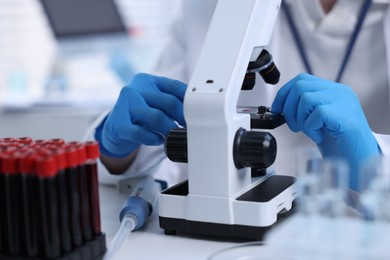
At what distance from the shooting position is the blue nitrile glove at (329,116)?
936 mm

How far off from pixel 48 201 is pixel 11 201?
0.18 feet

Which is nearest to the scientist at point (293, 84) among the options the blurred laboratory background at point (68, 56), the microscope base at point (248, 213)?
the microscope base at point (248, 213)

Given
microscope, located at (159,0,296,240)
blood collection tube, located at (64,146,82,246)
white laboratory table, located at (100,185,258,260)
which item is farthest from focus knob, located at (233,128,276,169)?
blood collection tube, located at (64,146,82,246)

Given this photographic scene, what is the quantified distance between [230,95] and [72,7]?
164 centimetres

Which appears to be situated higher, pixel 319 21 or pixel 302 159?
pixel 319 21

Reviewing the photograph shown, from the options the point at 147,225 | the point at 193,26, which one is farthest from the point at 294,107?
the point at 193,26

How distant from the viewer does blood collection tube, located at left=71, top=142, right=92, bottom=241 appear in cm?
73

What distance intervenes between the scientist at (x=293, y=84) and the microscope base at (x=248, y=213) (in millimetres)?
126

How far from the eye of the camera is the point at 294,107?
0.96 m

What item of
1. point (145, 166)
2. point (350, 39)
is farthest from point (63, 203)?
point (350, 39)

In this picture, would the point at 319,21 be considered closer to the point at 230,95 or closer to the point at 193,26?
the point at 193,26

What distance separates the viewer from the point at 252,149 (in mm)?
821

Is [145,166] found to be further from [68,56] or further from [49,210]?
[68,56]

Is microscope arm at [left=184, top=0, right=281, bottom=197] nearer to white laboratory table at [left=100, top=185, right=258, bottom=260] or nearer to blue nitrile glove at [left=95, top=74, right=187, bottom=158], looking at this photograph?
white laboratory table at [left=100, top=185, right=258, bottom=260]
